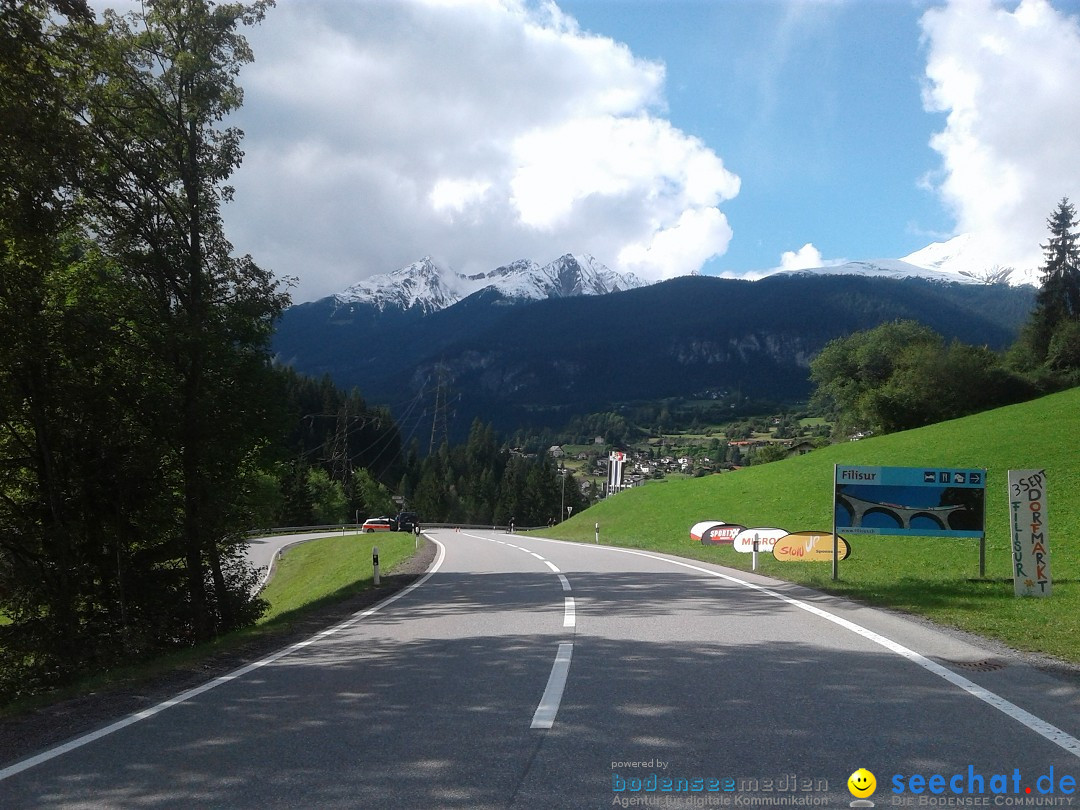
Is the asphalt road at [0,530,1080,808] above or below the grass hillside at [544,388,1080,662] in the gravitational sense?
below

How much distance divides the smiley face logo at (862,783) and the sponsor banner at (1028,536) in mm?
10423

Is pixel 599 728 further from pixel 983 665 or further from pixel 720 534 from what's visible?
pixel 720 534

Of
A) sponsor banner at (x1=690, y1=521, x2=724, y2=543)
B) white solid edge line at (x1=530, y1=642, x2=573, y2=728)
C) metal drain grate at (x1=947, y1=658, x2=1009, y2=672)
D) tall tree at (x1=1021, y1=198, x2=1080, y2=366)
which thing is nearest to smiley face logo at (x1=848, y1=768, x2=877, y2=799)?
white solid edge line at (x1=530, y1=642, x2=573, y2=728)

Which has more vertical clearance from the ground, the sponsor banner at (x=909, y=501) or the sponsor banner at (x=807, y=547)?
the sponsor banner at (x=909, y=501)

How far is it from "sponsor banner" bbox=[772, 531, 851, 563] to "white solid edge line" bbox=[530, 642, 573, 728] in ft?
48.0

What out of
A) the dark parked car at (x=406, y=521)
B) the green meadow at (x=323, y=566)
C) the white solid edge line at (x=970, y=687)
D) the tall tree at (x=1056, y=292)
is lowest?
the green meadow at (x=323, y=566)

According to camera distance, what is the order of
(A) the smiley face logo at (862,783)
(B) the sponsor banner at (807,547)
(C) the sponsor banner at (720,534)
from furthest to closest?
(C) the sponsor banner at (720,534)
(B) the sponsor banner at (807,547)
(A) the smiley face logo at (862,783)

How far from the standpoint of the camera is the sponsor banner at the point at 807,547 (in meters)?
21.2

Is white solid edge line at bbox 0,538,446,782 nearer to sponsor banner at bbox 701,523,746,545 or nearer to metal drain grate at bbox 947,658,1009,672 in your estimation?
metal drain grate at bbox 947,658,1009,672

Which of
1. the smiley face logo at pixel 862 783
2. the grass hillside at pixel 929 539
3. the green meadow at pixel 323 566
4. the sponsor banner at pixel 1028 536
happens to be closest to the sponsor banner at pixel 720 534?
the grass hillside at pixel 929 539

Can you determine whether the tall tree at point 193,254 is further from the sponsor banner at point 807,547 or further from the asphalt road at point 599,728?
the sponsor banner at point 807,547

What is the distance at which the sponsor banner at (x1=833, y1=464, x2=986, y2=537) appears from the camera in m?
17.0

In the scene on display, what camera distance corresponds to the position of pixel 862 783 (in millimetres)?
4383

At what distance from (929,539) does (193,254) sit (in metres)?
25.6
